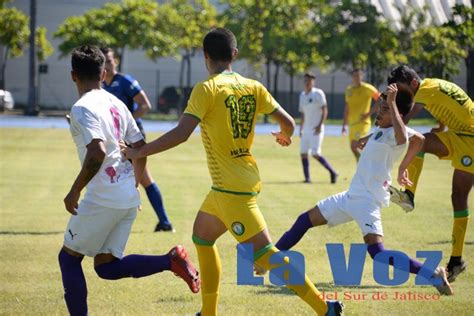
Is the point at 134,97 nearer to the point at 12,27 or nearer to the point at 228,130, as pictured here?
the point at 228,130

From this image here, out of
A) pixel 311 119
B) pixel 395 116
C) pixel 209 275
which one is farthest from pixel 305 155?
pixel 209 275

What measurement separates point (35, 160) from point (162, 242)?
13.1 metres

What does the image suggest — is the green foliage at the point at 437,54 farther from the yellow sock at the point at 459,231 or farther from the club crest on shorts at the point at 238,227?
the club crest on shorts at the point at 238,227

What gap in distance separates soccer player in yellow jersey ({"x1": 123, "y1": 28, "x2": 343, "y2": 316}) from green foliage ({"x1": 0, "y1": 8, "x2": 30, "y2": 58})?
45.4m

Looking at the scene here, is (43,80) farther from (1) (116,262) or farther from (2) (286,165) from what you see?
(1) (116,262)

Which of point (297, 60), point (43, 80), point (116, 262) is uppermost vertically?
point (116, 262)

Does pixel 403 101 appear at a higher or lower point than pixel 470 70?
higher

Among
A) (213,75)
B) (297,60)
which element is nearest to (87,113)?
(213,75)

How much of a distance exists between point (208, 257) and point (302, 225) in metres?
1.70

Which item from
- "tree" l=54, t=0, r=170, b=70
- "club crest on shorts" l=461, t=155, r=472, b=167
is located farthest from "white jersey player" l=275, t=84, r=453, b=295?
"tree" l=54, t=0, r=170, b=70

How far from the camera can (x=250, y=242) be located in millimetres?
6070

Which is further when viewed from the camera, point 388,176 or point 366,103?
point 366,103

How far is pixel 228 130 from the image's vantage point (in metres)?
6.00

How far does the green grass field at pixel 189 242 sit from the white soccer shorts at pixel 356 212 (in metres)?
0.60
